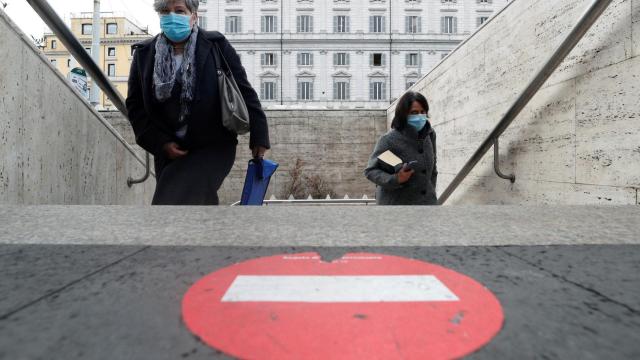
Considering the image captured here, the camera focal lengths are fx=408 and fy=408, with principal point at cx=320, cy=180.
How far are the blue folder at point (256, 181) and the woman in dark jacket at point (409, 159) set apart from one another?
0.85 metres

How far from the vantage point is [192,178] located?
7.84 feet

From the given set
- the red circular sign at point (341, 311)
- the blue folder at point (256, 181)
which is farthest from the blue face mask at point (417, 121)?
the red circular sign at point (341, 311)

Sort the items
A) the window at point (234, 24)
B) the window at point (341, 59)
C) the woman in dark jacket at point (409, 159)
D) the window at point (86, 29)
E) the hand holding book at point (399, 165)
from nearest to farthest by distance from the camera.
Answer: the hand holding book at point (399, 165) < the woman in dark jacket at point (409, 159) < the window at point (341, 59) < the window at point (234, 24) < the window at point (86, 29)

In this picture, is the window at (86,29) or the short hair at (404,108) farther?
the window at (86,29)

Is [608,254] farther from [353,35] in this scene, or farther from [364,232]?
[353,35]

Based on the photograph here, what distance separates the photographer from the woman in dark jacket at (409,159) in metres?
3.15

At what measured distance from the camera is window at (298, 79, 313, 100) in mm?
34812

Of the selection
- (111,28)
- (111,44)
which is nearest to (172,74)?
(111,44)

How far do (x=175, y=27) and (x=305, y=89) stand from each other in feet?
109

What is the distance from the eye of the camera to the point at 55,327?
77cm

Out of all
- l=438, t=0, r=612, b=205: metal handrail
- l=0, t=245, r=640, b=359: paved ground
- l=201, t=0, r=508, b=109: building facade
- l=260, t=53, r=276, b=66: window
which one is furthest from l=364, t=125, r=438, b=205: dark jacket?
l=260, t=53, r=276, b=66: window

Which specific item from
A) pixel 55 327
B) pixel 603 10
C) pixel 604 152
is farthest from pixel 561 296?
pixel 603 10

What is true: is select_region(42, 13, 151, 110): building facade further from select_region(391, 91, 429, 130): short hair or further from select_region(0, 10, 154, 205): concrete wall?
select_region(391, 91, 429, 130): short hair

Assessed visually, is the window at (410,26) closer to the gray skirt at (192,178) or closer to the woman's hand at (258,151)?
the woman's hand at (258,151)
